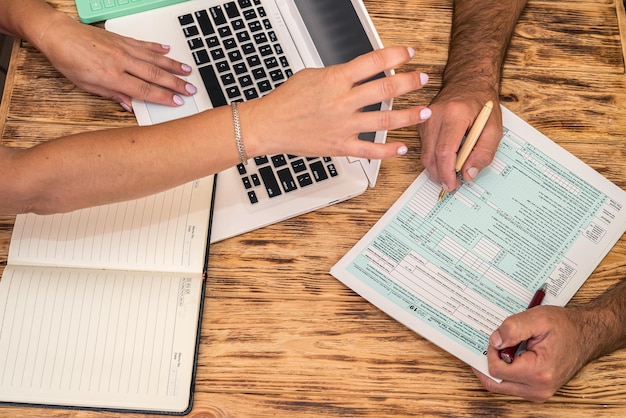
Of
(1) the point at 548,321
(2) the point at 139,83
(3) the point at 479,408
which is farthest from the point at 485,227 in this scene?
(2) the point at 139,83

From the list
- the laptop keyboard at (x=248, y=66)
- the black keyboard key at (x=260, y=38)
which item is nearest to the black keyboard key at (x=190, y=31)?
the laptop keyboard at (x=248, y=66)

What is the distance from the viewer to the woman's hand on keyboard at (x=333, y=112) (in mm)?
881

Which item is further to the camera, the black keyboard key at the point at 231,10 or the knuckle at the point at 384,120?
the black keyboard key at the point at 231,10

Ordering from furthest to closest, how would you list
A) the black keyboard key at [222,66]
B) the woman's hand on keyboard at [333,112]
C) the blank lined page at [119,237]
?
the black keyboard key at [222,66]
the blank lined page at [119,237]
the woman's hand on keyboard at [333,112]

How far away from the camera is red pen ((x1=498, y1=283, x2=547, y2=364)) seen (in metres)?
0.94

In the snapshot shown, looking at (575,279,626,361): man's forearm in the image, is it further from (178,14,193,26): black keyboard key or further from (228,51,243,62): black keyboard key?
(178,14,193,26): black keyboard key

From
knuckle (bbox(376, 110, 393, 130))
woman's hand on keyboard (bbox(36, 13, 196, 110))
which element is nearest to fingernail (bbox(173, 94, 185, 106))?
woman's hand on keyboard (bbox(36, 13, 196, 110))

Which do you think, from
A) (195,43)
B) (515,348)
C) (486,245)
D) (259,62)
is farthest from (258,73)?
(515,348)

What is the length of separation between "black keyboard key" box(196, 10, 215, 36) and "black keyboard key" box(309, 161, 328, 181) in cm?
29

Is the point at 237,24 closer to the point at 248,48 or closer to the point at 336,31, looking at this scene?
the point at 248,48

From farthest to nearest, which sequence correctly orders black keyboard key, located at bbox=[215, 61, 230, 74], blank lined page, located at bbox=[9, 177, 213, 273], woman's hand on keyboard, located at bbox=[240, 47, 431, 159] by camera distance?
1. black keyboard key, located at bbox=[215, 61, 230, 74]
2. blank lined page, located at bbox=[9, 177, 213, 273]
3. woman's hand on keyboard, located at bbox=[240, 47, 431, 159]

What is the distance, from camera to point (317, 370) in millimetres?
976

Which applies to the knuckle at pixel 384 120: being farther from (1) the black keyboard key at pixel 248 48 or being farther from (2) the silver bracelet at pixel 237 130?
(1) the black keyboard key at pixel 248 48

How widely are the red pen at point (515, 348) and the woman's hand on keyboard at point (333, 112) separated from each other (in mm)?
310
